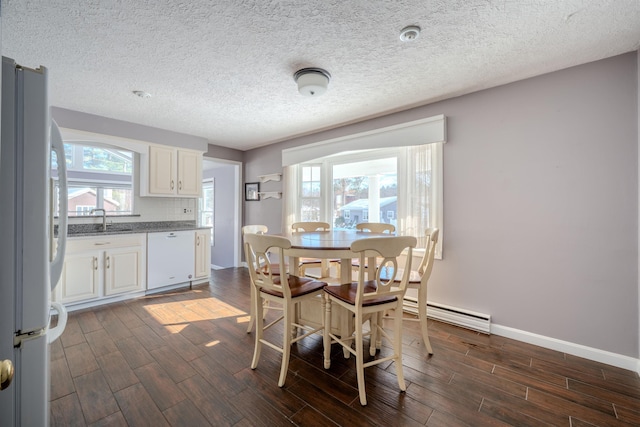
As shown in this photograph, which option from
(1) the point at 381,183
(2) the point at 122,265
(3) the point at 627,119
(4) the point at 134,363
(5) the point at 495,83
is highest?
(5) the point at 495,83

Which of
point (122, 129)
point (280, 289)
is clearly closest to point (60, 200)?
point (280, 289)

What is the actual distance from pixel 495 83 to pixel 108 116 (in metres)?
4.40

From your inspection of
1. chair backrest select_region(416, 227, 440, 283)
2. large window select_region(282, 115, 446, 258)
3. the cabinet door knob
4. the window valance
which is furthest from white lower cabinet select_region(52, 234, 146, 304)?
chair backrest select_region(416, 227, 440, 283)

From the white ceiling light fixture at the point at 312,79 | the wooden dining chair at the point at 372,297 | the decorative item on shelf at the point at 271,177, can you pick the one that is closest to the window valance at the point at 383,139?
Answer: the decorative item on shelf at the point at 271,177

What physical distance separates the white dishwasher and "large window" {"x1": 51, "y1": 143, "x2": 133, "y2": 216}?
2.34 ft

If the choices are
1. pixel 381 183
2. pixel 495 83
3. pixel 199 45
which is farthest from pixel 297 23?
pixel 381 183

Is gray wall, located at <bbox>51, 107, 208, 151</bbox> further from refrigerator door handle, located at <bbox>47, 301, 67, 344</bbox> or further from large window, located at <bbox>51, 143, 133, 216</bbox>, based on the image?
refrigerator door handle, located at <bbox>47, 301, 67, 344</bbox>

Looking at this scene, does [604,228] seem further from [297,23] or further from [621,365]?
[297,23]

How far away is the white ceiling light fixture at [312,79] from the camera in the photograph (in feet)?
7.62

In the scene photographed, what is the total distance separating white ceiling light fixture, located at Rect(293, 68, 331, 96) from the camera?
2322 millimetres

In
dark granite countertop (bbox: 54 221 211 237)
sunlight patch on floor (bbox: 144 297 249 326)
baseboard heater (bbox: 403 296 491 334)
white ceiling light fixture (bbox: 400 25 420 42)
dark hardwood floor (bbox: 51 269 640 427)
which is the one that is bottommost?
dark hardwood floor (bbox: 51 269 640 427)

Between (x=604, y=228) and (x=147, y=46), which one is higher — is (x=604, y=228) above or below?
below

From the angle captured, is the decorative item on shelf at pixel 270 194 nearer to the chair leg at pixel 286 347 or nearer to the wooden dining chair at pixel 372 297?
the wooden dining chair at pixel 372 297

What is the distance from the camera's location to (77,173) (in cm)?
466
